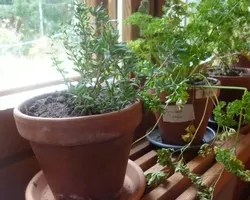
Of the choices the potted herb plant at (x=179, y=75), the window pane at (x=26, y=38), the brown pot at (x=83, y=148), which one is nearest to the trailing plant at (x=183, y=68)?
the potted herb plant at (x=179, y=75)

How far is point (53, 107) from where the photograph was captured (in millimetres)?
598

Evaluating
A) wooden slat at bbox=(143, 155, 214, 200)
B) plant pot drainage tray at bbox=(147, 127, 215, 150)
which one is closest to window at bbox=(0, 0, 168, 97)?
plant pot drainage tray at bbox=(147, 127, 215, 150)

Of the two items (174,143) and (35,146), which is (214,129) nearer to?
(174,143)

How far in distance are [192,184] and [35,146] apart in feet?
1.35

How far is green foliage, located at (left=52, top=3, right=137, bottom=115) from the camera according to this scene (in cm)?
55

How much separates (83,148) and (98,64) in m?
0.16

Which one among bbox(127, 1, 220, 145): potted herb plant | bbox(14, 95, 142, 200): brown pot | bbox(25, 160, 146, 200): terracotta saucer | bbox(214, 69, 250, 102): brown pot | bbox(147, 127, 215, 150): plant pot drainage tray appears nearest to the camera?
bbox(14, 95, 142, 200): brown pot

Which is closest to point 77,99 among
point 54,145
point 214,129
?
Result: point 54,145

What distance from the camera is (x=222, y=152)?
0.65 m

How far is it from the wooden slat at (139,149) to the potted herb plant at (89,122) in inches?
11.3

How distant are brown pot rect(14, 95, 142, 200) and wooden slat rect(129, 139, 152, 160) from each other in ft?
0.98

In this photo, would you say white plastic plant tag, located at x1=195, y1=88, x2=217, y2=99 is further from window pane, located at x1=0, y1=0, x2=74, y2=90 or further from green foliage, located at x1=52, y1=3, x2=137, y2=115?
window pane, located at x1=0, y1=0, x2=74, y2=90

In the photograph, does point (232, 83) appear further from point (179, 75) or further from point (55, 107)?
point (55, 107)

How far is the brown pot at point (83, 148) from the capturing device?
517 mm
